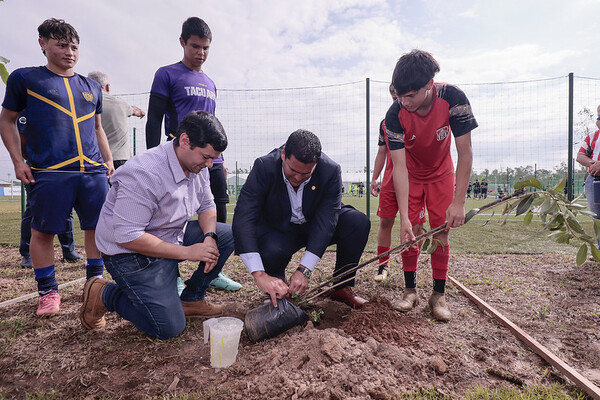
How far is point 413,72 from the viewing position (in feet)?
7.13

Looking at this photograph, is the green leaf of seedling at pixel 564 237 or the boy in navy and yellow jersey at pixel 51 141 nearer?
the green leaf of seedling at pixel 564 237

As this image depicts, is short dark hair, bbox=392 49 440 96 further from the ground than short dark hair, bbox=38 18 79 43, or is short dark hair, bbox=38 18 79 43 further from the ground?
short dark hair, bbox=38 18 79 43

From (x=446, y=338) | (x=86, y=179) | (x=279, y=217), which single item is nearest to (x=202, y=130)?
(x=279, y=217)

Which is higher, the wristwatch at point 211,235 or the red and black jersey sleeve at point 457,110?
the red and black jersey sleeve at point 457,110

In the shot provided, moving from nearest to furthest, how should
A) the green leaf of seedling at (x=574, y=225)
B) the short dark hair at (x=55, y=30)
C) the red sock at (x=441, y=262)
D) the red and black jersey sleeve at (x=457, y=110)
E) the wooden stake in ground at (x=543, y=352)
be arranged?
the wooden stake in ground at (x=543, y=352) < the green leaf of seedling at (x=574, y=225) < the red and black jersey sleeve at (x=457, y=110) < the short dark hair at (x=55, y=30) < the red sock at (x=441, y=262)

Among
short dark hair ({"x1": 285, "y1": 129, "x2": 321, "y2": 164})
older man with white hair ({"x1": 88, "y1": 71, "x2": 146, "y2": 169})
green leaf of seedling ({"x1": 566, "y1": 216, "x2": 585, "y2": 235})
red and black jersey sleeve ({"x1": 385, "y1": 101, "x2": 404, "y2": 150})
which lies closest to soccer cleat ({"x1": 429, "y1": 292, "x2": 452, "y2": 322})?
green leaf of seedling ({"x1": 566, "y1": 216, "x2": 585, "y2": 235})

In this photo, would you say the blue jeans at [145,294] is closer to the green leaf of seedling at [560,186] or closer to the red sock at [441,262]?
the red sock at [441,262]

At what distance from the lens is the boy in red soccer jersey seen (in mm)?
2234

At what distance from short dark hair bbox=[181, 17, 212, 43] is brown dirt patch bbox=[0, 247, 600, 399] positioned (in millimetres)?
2165

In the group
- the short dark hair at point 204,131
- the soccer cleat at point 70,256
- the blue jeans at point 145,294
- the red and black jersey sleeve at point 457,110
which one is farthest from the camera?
the soccer cleat at point 70,256

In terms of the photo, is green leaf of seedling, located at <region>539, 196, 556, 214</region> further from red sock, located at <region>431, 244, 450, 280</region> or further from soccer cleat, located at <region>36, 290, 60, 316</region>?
soccer cleat, located at <region>36, 290, 60, 316</region>

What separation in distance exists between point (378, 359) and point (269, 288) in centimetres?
73

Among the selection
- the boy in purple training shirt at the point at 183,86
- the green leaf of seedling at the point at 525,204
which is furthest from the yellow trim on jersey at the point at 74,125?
the green leaf of seedling at the point at 525,204

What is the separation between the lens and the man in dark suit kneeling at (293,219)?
2.18 m
